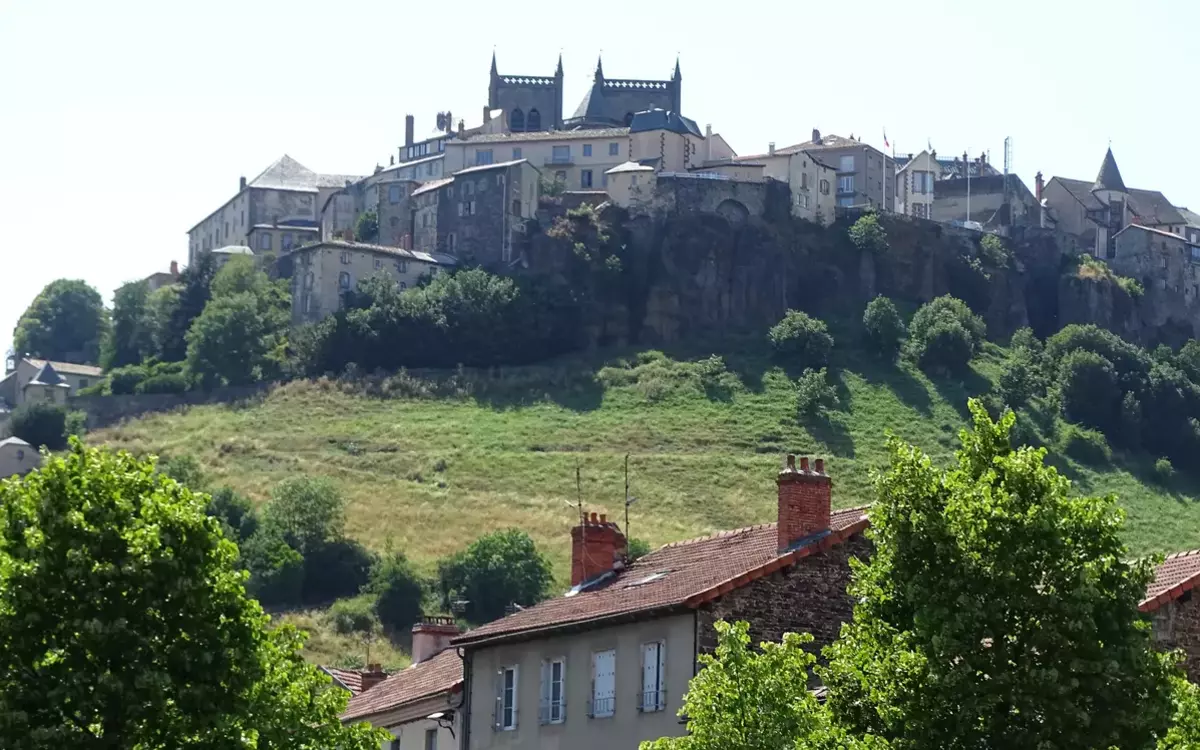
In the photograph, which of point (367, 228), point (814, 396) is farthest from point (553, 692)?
point (367, 228)

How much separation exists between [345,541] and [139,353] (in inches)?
1994

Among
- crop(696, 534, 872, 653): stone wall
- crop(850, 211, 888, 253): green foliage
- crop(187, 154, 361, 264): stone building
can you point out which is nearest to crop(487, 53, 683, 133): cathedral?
crop(187, 154, 361, 264): stone building

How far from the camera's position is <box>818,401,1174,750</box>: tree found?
2942 cm

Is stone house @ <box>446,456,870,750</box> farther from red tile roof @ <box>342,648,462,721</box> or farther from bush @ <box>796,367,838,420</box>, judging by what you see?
bush @ <box>796,367,838,420</box>

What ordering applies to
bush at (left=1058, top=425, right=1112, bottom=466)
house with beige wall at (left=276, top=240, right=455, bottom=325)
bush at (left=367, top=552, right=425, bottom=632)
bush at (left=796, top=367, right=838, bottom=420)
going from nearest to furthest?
1. bush at (left=367, top=552, right=425, bottom=632)
2. bush at (left=796, top=367, right=838, bottom=420)
3. bush at (left=1058, top=425, right=1112, bottom=466)
4. house with beige wall at (left=276, top=240, right=455, bottom=325)

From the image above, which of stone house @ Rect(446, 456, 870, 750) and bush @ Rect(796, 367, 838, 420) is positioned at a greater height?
bush @ Rect(796, 367, 838, 420)

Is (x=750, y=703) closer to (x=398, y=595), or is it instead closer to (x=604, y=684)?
(x=604, y=684)

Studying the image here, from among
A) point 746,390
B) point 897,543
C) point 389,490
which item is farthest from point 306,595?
point 897,543

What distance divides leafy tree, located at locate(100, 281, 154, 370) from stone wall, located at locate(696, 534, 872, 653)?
125867mm

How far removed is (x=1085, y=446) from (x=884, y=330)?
1586 centimetres

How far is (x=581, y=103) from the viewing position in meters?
184

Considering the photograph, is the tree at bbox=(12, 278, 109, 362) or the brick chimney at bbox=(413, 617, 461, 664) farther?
the tree at bbox=(12, 278, 109, 362)

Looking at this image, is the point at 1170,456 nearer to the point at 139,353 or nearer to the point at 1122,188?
the point at 1122,188

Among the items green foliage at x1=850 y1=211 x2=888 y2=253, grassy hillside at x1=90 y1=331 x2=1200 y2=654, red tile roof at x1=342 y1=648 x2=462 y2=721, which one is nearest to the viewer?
red tile roof at x1=342 y1=648 x2=462 y2=721
